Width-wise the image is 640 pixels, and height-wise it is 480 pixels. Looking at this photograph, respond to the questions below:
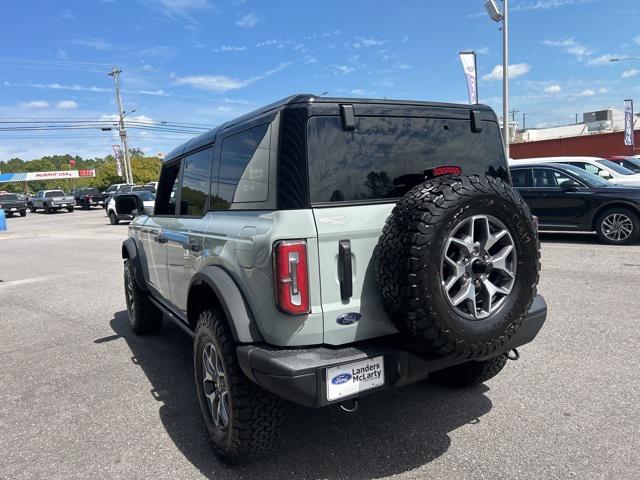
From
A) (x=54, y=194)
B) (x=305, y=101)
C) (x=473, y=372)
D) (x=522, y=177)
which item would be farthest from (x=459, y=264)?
(x=54, y=194)

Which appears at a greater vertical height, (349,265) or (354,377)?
(349,265)

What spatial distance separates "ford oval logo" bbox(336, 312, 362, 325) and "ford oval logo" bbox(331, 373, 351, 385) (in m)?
0.26

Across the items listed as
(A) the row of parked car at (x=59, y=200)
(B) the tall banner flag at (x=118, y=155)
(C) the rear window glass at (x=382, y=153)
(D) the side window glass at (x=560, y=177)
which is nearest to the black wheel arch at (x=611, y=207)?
(D) the side window glass at (x=560, y=177)

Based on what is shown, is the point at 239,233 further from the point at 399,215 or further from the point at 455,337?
the point at 455,337

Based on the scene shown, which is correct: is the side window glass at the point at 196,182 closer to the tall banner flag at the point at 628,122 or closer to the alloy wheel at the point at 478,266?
the alloy wheel at the point at 478,266

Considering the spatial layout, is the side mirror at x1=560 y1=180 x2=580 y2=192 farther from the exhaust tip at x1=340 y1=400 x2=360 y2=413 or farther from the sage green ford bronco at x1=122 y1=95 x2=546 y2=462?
the exhaust tip at x1=340 y1=400 x2=360 y2=413

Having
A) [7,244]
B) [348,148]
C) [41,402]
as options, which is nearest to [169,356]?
[41,402]

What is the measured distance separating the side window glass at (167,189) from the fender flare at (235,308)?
1701mm

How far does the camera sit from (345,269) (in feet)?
7.80

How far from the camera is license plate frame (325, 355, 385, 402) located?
2260mm

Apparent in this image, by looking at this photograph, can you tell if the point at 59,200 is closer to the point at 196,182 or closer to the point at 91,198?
the point at 91,198

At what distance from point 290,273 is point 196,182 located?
64.8 inches

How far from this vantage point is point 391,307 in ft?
7.57

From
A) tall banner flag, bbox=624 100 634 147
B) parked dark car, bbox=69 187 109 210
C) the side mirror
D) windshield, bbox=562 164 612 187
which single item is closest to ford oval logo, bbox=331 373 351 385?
the side mirror
